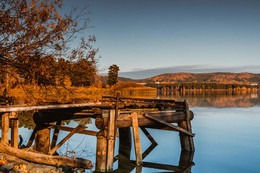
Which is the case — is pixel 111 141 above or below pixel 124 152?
above

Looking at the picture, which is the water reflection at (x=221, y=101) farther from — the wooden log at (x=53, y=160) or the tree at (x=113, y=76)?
the wooden log at (x=53, y=160)

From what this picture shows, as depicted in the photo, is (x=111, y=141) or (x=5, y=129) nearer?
(x=5, y=129)

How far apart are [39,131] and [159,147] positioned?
6987 mm

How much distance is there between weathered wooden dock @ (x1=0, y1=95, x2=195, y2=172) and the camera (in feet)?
25.1

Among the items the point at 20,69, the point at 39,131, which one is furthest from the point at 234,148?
the point at 20,69

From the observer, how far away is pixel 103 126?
8.96m

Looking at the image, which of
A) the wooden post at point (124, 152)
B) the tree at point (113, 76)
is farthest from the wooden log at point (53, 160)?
the tree at point (113, 76)

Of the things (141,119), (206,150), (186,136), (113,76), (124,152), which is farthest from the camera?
(113,76)

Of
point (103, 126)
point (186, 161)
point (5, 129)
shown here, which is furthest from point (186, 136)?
point (5, 129)

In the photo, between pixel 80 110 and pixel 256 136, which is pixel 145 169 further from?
pixel 256 136

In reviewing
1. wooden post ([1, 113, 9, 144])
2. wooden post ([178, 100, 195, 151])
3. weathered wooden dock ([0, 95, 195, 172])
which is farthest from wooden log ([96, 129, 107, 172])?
wooden post ([178, 100, 195, 151])

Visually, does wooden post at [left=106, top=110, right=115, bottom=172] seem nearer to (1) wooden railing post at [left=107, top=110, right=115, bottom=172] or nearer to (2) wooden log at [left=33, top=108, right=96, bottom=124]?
(1) wooden railing post at [left=107, top=110, right=115, bottom=172]

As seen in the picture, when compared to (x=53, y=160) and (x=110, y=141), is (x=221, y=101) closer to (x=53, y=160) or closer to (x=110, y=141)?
(x=110, y=141)

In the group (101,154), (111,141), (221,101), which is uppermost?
(111,141)
